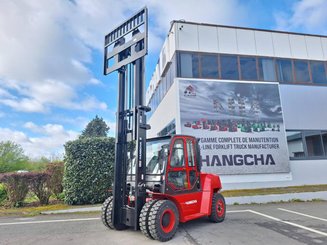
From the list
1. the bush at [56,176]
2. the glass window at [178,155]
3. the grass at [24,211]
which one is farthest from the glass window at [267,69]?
the grass at [24,211]

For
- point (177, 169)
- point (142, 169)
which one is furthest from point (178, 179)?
point (142, 169)

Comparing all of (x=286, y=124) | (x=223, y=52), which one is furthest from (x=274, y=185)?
(x=223, y=52)

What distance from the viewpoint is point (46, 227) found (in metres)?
6.31

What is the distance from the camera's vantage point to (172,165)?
17.9 ft

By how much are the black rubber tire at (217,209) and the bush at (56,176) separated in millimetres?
7129

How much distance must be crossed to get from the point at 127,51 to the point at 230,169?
808 cm

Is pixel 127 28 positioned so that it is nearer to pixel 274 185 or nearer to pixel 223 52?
pixel 223 52

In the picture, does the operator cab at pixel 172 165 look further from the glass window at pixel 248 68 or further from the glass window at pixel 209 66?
the glass window at pixel 248 68

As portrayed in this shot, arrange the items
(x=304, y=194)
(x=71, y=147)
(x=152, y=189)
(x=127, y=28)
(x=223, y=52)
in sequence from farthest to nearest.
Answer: (x=223, y=52)
(x=304, y=194)
(x=71, y=147)
(x=127, y=28)
(x=152, y=189)

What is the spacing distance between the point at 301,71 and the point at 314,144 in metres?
4.43

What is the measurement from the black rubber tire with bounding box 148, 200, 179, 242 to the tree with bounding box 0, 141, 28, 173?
70.2 feet

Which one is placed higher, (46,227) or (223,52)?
(223,52)

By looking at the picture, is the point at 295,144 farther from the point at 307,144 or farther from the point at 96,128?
the point at 96,128

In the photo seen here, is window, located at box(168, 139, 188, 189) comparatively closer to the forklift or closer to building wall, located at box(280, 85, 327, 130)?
the forklift
